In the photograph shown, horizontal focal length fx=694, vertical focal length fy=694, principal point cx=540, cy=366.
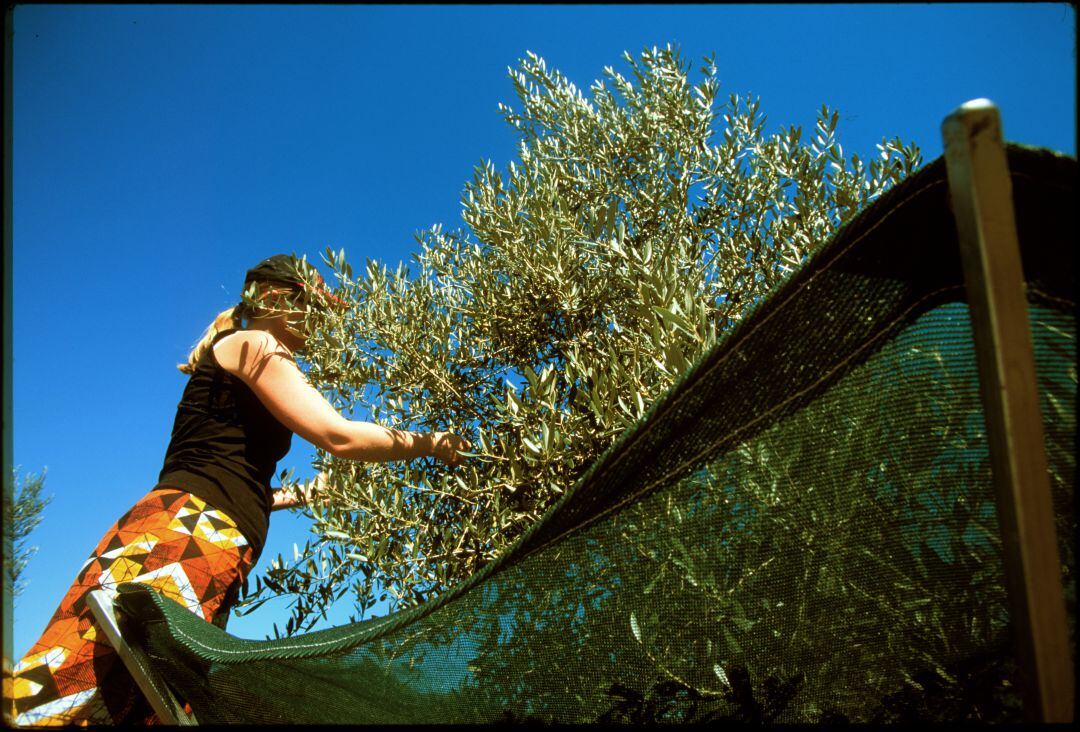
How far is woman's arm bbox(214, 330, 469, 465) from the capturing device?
2.70 m

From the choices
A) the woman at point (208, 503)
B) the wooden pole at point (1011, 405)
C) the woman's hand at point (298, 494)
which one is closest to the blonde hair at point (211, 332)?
the woman at point (208, 503)

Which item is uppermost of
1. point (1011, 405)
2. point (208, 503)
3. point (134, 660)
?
point (208, 503)

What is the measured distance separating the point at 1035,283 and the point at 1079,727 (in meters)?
0.75

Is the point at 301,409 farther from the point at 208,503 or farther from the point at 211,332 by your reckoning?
the point at 211,332

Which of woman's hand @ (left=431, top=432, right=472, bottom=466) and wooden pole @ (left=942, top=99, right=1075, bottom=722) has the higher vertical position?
woman's hand @ (left=431, top=432, right=472, bottom=466)

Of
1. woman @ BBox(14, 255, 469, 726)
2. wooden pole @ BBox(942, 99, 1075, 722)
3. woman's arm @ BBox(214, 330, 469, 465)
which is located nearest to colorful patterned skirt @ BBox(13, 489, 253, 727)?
woman @ BBox(14, 255, 469, 726)

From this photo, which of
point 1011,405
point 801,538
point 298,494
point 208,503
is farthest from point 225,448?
point 1011,405

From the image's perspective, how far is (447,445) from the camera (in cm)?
293

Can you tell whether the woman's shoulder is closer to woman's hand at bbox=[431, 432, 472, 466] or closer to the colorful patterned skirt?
the colorful patterned skirt

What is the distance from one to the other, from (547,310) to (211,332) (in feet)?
5.34

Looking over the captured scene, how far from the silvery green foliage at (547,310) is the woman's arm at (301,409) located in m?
0.35

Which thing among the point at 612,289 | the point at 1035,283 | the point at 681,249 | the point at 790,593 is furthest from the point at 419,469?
the point at 1035,283

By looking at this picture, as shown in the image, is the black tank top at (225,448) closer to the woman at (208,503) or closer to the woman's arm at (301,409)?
the woman at (208,503)

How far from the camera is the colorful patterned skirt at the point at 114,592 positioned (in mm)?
2258
